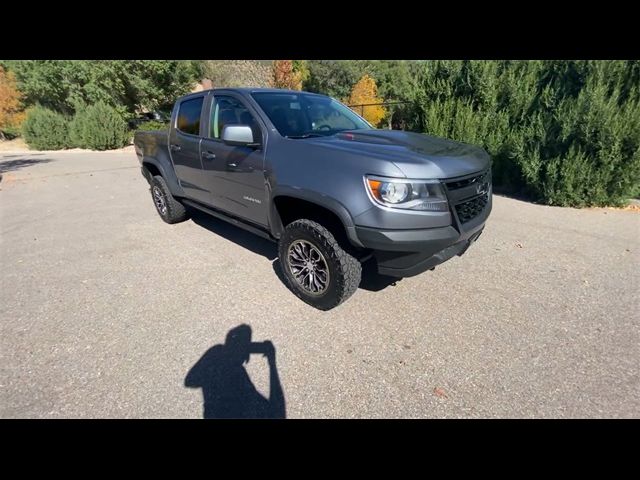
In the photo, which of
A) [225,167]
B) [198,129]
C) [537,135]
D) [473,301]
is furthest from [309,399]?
[537,135]

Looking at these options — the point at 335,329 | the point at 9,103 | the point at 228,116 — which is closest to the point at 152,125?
the point at 9,103

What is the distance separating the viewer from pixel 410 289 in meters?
3.39

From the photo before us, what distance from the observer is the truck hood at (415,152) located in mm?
2344

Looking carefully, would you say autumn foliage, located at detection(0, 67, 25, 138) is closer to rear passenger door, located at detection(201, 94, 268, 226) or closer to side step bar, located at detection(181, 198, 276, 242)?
side step bar, located at detection(181, 198, 276, 242)

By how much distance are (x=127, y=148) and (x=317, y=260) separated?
72.1ft

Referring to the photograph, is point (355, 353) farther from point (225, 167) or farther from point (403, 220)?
point (225, 167)

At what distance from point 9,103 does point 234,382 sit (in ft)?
116

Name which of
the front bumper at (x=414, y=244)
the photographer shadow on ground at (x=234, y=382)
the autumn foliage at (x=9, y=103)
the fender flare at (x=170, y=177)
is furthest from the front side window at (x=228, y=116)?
the autumn foliage at (x=9, y=103)

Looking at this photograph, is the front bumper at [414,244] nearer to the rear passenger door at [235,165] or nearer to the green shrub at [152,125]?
the rear passenger door at [235,165]

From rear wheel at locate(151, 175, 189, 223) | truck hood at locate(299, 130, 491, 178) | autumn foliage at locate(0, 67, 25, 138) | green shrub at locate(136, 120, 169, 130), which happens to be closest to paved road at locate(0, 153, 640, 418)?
rear wheel at locate(151, 175, 189, 223)

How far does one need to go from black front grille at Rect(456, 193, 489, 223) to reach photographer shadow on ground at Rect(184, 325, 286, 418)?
182 centimetres

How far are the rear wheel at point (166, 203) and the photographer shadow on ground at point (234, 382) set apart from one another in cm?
309

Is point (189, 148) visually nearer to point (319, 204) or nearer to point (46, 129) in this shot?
point (319, 204)

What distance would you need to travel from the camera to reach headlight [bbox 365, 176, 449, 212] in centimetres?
232
